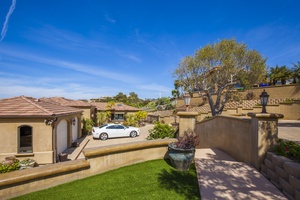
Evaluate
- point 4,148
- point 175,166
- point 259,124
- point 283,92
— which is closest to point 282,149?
point 259,124

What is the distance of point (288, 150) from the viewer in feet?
14.0

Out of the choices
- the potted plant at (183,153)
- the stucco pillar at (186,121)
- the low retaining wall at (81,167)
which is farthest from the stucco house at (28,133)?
the potted plant at (183,153)

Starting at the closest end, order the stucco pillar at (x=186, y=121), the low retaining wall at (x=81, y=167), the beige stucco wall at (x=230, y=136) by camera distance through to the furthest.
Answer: the low retaining wall at (x=81, y=167) < the beige stucco wall at (x=230, y=136) < the stucco pillar at (x=186, y=121)

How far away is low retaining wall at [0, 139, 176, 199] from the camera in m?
3.87

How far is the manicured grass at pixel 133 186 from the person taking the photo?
12.4 ft

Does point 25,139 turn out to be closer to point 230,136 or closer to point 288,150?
point 230,136

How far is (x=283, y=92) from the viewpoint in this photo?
64.6 ft

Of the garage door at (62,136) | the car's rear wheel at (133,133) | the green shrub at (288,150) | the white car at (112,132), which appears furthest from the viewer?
the car's rear wheel at (133,133)

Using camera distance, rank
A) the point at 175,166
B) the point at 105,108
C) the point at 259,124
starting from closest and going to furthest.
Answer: the point at 259,124, the point at 175,166, the point at 105,108

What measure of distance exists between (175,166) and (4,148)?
1043 cm

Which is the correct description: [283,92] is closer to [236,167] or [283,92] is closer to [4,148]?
[236,167]

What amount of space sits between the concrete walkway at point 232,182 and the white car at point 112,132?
1322 centimetres

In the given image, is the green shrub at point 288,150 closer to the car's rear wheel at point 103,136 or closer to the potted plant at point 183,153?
the potted plant at point 183,153

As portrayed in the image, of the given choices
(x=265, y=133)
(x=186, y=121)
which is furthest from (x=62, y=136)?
(x=265, y=133)
